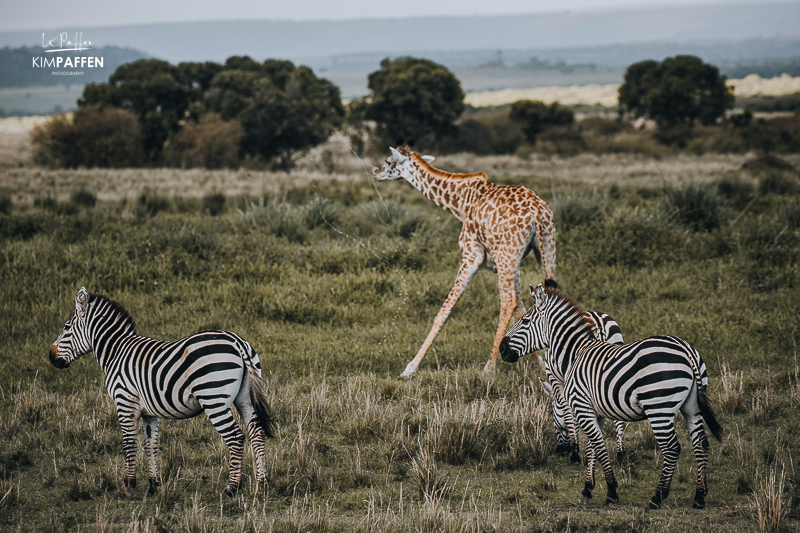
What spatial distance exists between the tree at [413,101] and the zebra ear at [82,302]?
46393 mm

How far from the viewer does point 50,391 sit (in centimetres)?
723

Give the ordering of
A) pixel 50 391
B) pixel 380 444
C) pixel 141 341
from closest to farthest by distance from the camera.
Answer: pixel 141 341
pixel 380 444
pixel 50 391

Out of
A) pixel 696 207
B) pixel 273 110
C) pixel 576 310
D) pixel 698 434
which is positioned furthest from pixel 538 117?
pixel 698 434

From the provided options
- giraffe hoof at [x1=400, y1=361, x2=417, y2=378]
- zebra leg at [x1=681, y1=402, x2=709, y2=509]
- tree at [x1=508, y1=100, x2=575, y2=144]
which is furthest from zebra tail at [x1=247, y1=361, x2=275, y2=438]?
tree at [x1=508, y1=100, x2=575, y2=144]

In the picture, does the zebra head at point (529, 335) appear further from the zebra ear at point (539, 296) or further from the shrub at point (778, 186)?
the shrub at point (778, 186)

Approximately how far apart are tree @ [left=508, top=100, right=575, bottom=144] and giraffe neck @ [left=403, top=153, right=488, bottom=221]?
5257cm

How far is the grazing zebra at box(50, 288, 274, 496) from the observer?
427 cm

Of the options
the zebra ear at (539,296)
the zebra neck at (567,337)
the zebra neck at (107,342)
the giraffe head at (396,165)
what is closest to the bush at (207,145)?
the giraffe head at (396,165)

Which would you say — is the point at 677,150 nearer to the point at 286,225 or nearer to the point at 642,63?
the point at 642,63

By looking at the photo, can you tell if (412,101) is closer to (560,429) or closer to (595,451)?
(560,429)

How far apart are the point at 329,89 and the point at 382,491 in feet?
150

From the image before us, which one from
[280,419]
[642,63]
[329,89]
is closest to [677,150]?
[642,63]

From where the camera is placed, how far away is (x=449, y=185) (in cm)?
841

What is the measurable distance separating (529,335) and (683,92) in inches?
2285
